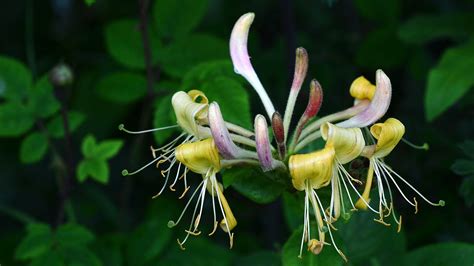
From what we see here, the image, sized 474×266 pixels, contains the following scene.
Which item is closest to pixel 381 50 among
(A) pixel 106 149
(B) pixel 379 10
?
(B) pixel 379 10

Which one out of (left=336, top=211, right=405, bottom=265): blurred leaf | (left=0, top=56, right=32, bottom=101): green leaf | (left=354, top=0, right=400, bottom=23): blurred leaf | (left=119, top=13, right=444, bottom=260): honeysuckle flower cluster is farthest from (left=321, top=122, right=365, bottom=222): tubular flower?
(left=354, top=0, right=400, bottom=23): blurred leaf

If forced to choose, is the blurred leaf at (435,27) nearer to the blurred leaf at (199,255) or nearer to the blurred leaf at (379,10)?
the blurred leaf at (379,10)

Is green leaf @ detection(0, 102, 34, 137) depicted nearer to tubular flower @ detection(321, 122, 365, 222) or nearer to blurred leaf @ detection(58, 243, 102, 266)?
blurred leaf @ detection(58, 243, 102, 266)

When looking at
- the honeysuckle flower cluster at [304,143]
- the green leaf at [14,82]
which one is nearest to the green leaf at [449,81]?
the honeysuckle flower cluster at [304,143]

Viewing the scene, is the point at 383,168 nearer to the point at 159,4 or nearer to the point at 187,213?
the point at 159,4

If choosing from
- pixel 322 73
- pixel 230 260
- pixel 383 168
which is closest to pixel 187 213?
pixel 230 260

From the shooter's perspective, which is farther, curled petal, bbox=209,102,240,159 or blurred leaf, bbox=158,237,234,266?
blurred leaf, bbox=158,237,234,266

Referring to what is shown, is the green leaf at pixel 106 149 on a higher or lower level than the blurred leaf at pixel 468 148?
higher
